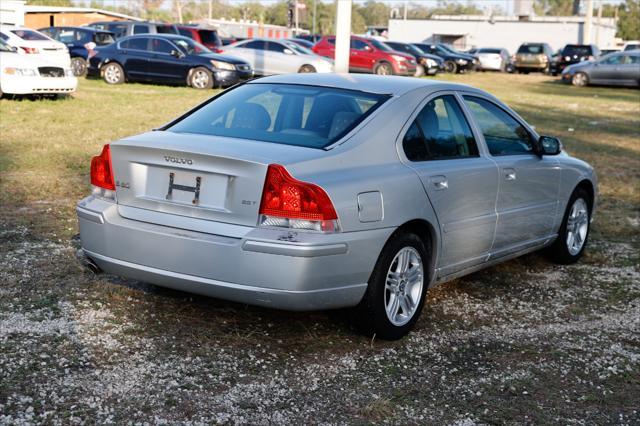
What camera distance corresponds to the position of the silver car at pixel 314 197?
452 centimetres

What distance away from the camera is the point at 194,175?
4.72 metres

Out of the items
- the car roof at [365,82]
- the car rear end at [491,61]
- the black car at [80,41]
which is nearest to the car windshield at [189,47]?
the black car at [80,41]

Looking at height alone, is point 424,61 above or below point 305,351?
above

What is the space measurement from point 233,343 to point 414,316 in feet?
3.59

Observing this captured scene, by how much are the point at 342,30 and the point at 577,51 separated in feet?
113

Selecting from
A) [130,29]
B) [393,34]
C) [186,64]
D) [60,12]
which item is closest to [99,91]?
[186,64]

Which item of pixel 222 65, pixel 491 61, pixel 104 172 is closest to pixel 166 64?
pixel 222 65

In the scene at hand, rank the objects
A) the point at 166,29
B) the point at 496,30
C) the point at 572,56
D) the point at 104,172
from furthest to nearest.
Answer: the point at 496,30 < the point at 572,56 < the point at 166,29 < the point at 104,172

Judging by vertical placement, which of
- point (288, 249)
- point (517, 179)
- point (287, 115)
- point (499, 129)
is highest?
point (287, 115)

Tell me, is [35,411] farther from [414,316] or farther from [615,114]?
[615,114]

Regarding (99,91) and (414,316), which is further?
(99,91)

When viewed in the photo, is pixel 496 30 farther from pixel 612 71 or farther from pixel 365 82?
pixel 365 82

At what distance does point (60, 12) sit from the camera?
55.2 m

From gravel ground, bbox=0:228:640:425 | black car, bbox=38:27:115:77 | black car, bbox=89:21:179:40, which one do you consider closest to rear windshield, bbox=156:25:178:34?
black car, bbox=89:21:179:40
